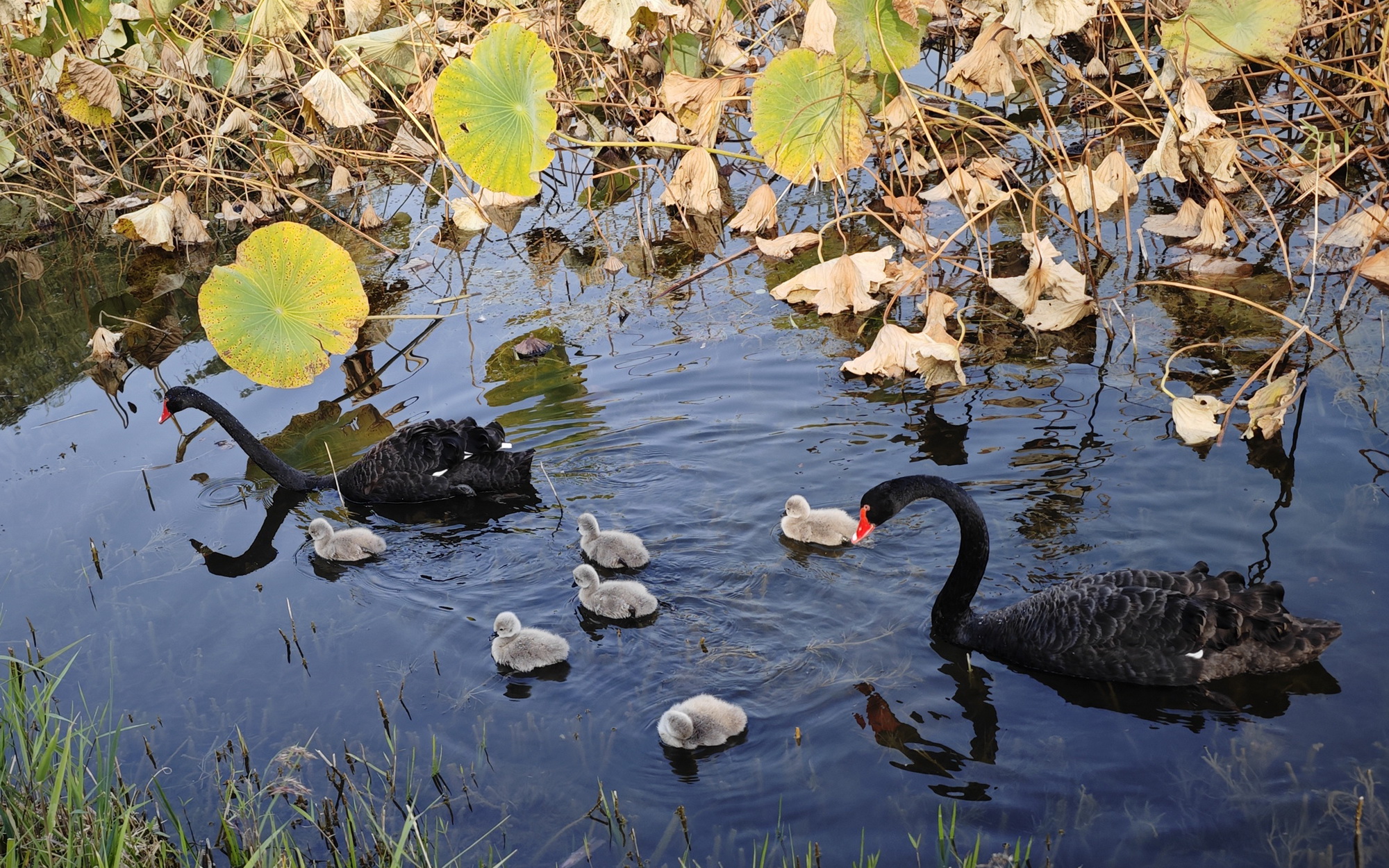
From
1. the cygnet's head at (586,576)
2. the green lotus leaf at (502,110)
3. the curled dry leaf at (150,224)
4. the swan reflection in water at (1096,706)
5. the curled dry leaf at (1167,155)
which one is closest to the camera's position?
the swan reflection in water at (1096,706)

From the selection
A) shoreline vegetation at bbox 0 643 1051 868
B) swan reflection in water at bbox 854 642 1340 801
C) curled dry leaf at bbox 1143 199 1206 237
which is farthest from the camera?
curled dry leaf at bbox 1143 199 1206 237

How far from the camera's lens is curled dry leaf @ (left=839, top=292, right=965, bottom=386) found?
18.0 feet

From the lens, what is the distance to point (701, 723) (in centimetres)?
369

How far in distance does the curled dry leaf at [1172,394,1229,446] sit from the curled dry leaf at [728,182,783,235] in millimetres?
3375

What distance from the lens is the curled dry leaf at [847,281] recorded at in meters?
6.24

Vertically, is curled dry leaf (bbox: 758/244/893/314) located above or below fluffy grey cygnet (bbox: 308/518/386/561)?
above

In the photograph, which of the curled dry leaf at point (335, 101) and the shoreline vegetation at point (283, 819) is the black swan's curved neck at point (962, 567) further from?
the curled dry leaf at point (335, 101)

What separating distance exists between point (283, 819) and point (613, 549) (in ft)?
5.28

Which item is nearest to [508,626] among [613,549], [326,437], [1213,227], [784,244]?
[613,549]

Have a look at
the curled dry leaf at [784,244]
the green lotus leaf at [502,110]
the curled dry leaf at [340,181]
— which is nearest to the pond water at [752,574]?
the curled dry leaf at [784,244]

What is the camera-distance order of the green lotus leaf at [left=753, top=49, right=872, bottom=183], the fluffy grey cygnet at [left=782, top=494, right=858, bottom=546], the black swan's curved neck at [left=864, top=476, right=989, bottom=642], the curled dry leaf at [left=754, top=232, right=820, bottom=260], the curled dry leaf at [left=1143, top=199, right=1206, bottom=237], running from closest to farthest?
the black swan's curved neck at [left=864, top=476, right=989, bottom=642]
the fluffy grey cygnet at [left=782, top=494, right=858, bottom=546]
the green lotus leaf at [left=753, top=49, right=872, bottom=183]
the curled dry leaf at [left=1143, top=199, right=1206, bottom=237]
the curled dry leaf at [left=754, top=232, right=820, bottom=260]

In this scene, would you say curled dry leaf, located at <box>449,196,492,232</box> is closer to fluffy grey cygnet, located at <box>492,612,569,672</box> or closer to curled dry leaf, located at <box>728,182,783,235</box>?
curled dry leaf, located at <box>728,182,783,235</box>

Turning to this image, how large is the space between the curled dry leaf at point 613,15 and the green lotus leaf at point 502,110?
1.66 ft

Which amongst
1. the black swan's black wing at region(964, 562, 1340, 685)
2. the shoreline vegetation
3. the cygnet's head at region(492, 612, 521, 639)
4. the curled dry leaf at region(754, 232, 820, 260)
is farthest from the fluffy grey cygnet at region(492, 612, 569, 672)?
the curled dry leaf at region(754, 232, 820, 260)
